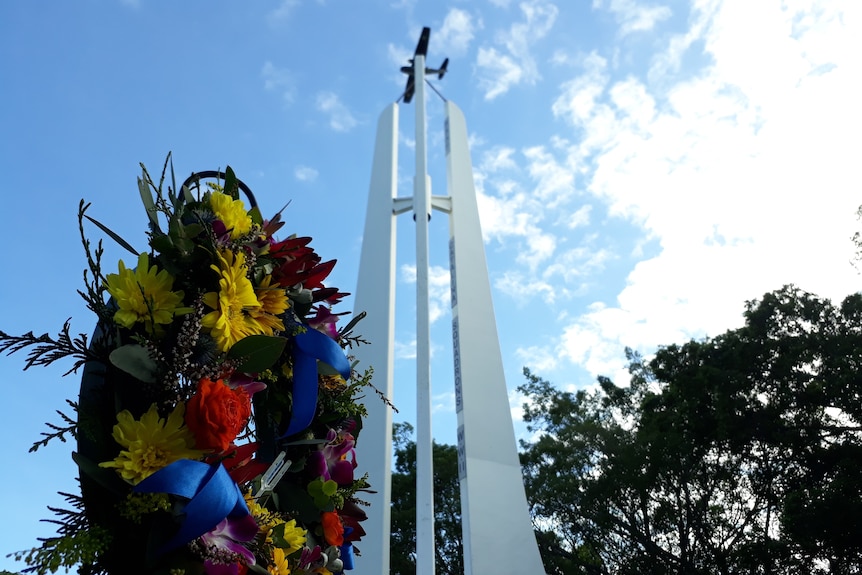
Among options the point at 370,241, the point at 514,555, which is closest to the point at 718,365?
the point at 514,555

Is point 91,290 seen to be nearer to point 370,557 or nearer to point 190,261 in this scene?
point 190,261

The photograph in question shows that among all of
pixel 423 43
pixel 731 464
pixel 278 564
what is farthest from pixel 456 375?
pixel 278 564

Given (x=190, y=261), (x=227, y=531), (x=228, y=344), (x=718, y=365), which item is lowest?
(x=227, y=531)

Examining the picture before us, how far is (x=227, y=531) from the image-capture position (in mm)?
1112

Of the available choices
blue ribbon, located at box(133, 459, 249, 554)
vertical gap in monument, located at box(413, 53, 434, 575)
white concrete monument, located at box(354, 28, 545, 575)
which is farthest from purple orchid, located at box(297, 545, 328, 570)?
vertical gap in monument, located at box(413, 53, 434, 575)

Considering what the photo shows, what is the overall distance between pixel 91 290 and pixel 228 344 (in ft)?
0.74

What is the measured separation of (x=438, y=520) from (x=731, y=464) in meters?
6.06

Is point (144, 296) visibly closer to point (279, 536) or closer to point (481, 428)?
point (279, 536)

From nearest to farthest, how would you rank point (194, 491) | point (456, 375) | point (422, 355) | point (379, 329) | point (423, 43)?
1. point (194, 491)
2. point (422, 355)
3. point (456, 375)
4. point (379, 329)
5. point (423, 43)

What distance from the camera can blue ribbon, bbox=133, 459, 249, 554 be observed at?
3.31ft

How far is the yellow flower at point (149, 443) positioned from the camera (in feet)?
3.41

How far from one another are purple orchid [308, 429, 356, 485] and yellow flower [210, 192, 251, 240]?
45 centimetres

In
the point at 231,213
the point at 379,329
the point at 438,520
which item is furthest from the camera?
the point at 438,520

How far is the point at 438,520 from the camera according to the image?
14.7 metres
